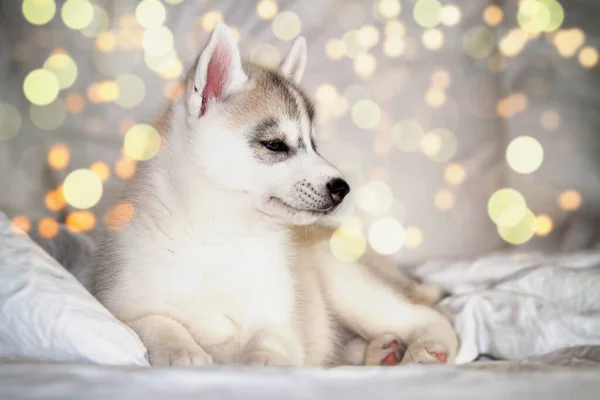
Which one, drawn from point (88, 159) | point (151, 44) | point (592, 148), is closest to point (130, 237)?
point (88, 159)

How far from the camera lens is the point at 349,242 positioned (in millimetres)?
1307

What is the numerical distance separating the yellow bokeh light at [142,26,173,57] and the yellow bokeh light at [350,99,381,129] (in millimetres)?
479

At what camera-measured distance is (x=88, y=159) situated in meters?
1.35

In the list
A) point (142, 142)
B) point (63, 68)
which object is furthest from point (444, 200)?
point (63, 68)

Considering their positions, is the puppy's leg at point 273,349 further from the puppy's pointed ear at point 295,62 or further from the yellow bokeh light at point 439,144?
the yellow bokeh light at point 439,144

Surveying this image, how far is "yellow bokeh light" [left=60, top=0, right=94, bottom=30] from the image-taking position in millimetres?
1353

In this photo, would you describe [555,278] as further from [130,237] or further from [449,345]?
[130,237]

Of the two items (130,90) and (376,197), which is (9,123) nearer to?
(130,90)

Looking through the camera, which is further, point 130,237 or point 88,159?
point 88,159

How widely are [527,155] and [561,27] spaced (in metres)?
0.35

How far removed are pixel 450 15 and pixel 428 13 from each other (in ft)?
0.21

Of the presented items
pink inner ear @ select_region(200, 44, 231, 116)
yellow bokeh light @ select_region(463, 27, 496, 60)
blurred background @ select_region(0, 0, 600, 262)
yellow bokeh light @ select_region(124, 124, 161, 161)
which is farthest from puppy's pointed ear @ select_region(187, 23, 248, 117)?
yellow bokeh light @ select_region(463, 27, 496, 60)

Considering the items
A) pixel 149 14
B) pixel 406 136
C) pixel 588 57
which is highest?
pixel 588 57

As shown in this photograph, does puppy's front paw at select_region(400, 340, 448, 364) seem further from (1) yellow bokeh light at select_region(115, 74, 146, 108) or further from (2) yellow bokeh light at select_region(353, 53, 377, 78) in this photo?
(1) yellow bokeh light at select_region(115, 74, 146, 108)
